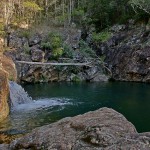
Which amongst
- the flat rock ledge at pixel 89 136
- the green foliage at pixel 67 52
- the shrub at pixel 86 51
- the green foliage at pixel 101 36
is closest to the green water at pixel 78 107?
the flat rock ledge at pixel 89 136

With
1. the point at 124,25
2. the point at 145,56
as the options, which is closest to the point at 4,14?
the point at 124,25

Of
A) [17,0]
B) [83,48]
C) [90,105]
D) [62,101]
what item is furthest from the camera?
[17,0]

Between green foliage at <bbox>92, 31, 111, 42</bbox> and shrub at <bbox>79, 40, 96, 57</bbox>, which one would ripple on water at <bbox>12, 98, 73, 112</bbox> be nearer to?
shrub at <bbox>79, 40, 96, 57</bbox>

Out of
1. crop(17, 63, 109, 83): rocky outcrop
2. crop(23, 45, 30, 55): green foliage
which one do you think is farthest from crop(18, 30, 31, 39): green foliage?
crop(17, 63, 109, 83): rocky outcrop

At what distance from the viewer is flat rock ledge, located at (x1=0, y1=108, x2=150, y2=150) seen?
23.6 feet

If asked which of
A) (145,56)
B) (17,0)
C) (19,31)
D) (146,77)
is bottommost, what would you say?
(146,77)

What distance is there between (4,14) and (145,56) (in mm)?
23101

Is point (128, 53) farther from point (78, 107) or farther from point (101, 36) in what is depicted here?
point (78, 107)

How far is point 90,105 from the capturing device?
82.9 feet

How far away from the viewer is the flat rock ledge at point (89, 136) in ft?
23.6

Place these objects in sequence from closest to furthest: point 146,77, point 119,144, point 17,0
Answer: point 119,144
point 146,77
point 17,0

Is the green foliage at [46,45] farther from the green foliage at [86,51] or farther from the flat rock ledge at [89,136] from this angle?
the flat rock ledge at [89,136]

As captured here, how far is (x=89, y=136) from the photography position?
7.79 m

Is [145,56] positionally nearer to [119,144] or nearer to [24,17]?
[24,17]
